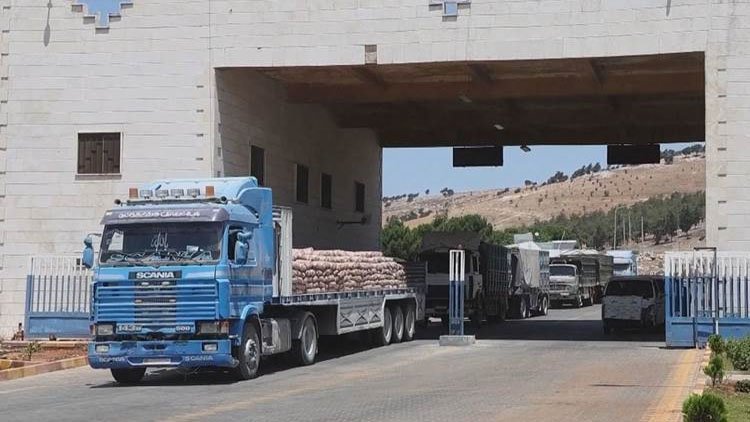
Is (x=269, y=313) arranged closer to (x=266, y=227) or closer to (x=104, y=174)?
(x=266, y=227)

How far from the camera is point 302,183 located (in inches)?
1364

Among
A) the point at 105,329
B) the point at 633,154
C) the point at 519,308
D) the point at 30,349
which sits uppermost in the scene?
the point at 633,154

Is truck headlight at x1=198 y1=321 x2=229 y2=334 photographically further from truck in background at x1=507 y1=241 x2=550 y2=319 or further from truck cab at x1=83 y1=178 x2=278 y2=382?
truck in background at x1=507 y1=241 x2=550 y2=319

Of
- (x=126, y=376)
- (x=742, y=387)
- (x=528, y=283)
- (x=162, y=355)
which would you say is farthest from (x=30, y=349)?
(x=528, y=283)

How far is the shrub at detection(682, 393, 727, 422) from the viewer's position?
10.9 metres

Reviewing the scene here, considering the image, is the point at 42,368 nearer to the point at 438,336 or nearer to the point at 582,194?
the point at 438,336

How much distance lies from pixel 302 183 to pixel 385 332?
776 cm

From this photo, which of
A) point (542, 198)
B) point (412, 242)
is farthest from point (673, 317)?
point (542, 198)

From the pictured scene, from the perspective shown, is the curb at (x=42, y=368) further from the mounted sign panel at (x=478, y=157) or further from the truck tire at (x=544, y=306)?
the truck tire at (x=544, y=306)

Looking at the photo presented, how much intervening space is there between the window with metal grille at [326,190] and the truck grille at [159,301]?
56.6 feet

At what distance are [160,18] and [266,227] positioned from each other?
946 centimetres

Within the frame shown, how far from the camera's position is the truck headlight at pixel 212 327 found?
63.2ft

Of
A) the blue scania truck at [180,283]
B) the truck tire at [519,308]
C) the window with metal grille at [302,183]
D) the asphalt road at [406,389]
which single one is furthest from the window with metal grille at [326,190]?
the blue scania truck at [180,283]

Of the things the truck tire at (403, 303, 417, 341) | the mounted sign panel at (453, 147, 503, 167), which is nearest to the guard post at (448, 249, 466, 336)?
the truck tire at (403, 303, 417, 341)
